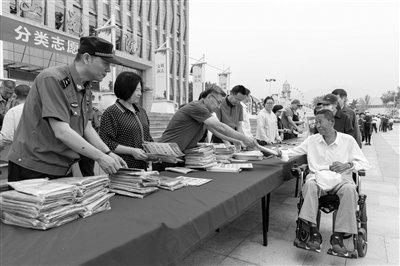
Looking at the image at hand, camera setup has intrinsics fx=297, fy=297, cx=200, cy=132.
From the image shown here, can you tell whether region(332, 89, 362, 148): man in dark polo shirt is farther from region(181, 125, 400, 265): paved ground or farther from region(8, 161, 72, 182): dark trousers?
region(8, 161, 72, 182): dark trousers

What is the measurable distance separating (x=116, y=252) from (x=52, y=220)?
12.8 inches

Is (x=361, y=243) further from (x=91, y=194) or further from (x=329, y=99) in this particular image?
(x=91, y=194)

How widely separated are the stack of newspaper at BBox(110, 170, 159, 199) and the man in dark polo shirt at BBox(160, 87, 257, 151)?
104 cm

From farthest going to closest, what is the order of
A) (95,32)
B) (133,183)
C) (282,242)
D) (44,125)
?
(95,32) < (282,242) < (133,183) < (44,125)

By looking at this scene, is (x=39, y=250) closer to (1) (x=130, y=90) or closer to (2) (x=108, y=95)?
(1) (x=130, y=90)

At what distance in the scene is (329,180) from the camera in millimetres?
2643

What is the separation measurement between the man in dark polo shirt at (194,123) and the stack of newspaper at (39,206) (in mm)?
1525

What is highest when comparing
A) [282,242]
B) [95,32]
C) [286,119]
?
[95,32]

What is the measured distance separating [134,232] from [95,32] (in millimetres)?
19466

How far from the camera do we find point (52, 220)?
115cm

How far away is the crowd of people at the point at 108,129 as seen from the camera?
1.49 meters

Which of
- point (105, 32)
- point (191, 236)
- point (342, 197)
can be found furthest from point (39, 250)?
point (105, 32)

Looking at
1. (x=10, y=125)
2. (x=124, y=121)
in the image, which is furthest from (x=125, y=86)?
(x=10, y=125)

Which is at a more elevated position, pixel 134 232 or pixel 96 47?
pixel 96 47
